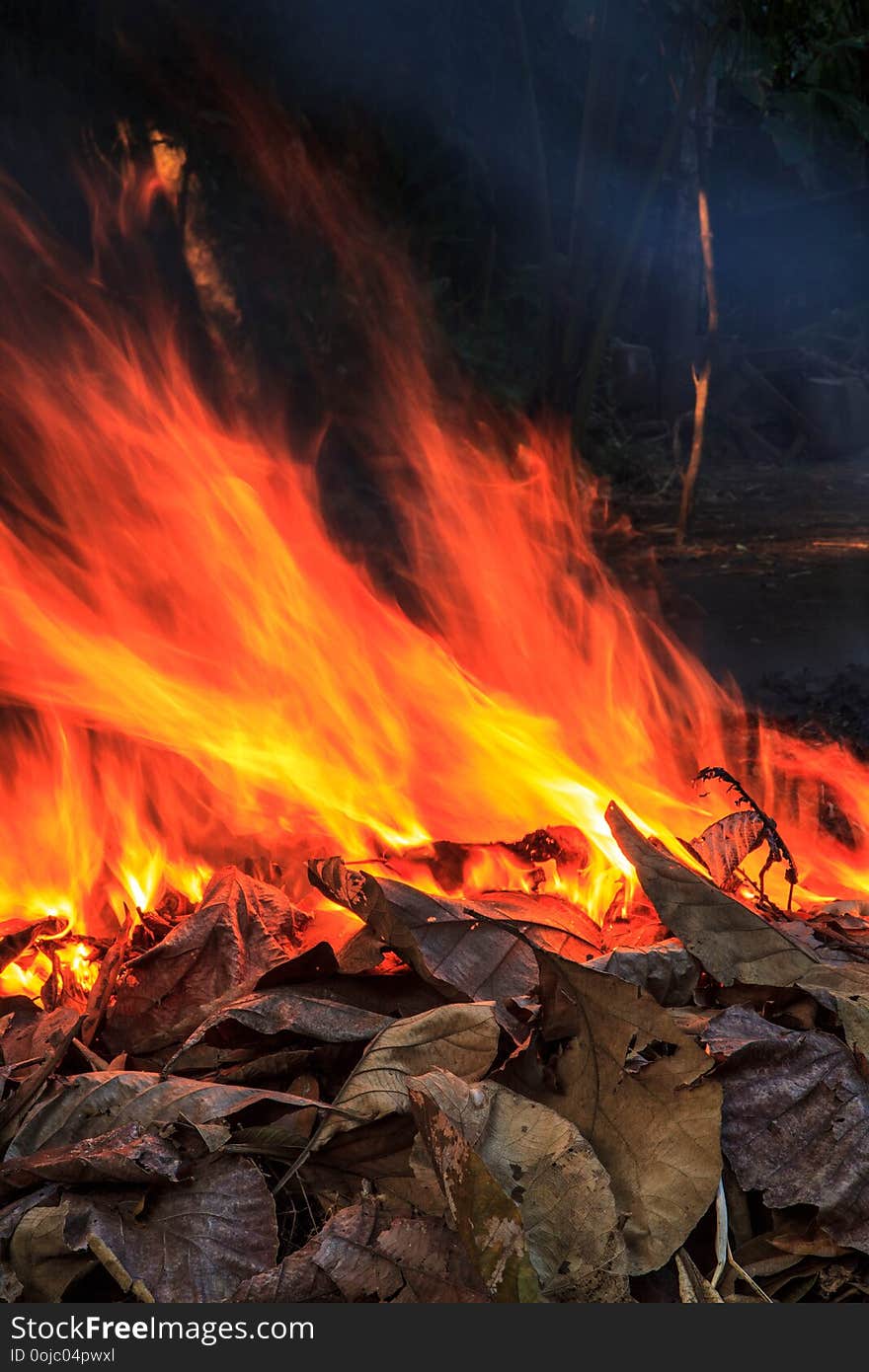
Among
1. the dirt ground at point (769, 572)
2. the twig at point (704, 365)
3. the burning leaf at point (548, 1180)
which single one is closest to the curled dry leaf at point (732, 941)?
the burning leaf at point (548, 1180)

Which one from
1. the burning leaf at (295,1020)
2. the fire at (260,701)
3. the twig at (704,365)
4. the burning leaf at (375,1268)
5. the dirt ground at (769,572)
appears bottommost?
the dirt ground at (769,572)

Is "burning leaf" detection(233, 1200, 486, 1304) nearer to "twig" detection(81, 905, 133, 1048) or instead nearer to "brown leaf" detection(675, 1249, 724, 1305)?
"brown leaf" detection(675, 1249, 724, 1305)

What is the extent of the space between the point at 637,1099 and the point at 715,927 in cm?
46

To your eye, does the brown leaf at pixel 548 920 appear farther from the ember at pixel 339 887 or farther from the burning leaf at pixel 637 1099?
the burning leaf at pixel 637 1099

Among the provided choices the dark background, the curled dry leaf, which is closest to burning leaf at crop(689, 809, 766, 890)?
the curled dry leaf

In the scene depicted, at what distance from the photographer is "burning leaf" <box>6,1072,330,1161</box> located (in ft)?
5.57

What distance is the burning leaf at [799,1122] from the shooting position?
1606mm

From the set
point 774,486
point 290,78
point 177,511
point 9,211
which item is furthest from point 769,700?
point 774,486

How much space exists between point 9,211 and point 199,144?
2.98 ft

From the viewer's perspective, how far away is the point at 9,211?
16.6 feet

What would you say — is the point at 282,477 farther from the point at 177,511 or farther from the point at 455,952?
the point at 455,952

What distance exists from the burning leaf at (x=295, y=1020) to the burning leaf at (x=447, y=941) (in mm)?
133

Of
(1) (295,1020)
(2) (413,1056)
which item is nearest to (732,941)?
(2) (413,1056)

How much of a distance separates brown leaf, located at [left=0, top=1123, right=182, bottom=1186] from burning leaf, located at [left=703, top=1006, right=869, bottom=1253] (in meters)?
0.72
